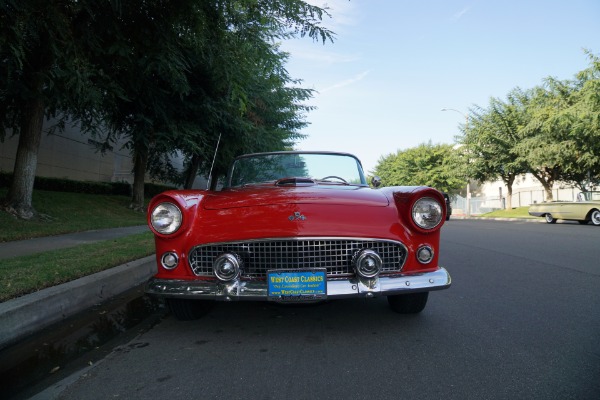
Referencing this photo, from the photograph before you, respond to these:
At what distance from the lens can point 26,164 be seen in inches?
358

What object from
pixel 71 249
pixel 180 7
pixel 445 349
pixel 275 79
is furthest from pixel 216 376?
pixel 275 79

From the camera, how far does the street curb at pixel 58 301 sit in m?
2.99

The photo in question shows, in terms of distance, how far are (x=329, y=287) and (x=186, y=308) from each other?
3.99 ft

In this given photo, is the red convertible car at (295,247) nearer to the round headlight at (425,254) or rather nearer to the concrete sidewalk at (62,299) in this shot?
the round headlight at (425,254)

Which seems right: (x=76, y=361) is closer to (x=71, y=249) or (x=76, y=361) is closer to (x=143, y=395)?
(x=143, y=395)

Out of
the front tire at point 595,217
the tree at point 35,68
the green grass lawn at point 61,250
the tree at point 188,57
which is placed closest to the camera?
the green grass lawn at point 61,250

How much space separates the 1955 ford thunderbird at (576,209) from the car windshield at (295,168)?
14485 millimetres

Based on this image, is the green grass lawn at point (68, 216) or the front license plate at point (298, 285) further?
the green grass lawn at point (68, 216)

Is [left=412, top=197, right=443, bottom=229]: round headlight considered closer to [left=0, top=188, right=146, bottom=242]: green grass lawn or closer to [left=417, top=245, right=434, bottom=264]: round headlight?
[left=417, top=245, right=434, bottom=264]: round headlight

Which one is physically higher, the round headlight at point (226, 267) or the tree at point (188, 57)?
the tree at point (188, 57)

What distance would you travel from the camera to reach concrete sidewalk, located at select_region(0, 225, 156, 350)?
3.00m

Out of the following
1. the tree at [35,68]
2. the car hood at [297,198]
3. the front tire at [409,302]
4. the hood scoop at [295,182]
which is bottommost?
the front tire at [409,302]

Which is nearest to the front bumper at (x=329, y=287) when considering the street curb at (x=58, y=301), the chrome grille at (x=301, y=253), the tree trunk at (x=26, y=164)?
the chrome grille at (x=301, y=253)

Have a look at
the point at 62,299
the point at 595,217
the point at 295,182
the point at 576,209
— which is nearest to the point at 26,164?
the point at 62,299
